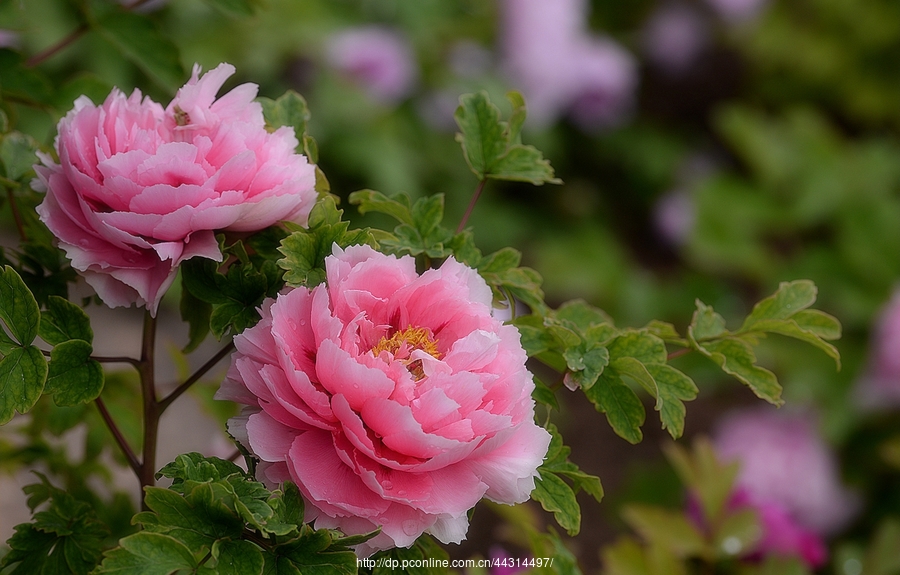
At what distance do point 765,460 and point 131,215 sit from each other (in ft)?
4.98

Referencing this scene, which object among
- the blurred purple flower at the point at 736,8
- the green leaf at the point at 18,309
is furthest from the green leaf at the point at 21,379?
the blurred purple flower at the point at 736,8

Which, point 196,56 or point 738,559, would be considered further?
point 196,56

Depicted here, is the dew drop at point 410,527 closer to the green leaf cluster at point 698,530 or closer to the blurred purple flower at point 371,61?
the green leaf cluster at point 698,530

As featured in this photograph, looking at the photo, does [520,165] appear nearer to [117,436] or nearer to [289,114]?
[289,114]

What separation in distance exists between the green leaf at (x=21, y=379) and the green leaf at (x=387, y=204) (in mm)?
197

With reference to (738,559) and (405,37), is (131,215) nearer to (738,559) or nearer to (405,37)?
(738,559)

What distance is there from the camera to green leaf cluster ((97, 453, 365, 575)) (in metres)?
0.40

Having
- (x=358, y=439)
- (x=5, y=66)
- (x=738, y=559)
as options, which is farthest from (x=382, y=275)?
(x=738, y=559)

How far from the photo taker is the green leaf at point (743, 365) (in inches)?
20.0

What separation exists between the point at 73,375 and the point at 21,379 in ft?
0.10

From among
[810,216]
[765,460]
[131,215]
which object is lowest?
[765,460]

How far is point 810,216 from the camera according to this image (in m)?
1.90

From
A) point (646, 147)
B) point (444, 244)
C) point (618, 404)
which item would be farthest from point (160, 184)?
point (646, 147)

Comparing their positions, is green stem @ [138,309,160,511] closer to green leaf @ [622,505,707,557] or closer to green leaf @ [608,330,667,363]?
green leaf @ [608,330,667,363]
